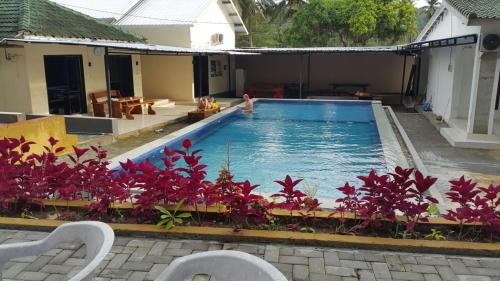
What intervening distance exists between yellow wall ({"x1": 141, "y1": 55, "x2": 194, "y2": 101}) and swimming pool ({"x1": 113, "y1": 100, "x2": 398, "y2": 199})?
3857 mm

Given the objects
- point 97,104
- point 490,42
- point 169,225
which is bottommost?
point 169,225

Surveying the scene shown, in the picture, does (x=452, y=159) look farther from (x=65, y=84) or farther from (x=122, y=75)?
(x=122, y=75)

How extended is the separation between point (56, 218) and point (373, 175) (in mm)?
3365

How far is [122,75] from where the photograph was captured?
53.6ft

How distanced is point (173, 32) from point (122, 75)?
3.70 meters

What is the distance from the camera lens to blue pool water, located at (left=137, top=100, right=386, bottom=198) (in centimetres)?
849

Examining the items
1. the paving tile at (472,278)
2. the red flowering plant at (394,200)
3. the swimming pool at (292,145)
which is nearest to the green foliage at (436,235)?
the red flowering plant at (394,200)

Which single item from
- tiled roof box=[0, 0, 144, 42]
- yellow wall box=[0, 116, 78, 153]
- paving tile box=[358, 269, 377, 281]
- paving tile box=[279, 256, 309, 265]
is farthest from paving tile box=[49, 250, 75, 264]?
tiled roof box=[0, 0, 144, 42]

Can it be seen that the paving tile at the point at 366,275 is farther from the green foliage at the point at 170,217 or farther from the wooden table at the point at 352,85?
the wooden table at the point at 352,85

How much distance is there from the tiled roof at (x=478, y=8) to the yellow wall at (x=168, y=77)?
38.9 ft

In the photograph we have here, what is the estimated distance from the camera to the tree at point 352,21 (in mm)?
30294

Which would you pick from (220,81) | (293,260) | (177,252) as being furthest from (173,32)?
(293,260)

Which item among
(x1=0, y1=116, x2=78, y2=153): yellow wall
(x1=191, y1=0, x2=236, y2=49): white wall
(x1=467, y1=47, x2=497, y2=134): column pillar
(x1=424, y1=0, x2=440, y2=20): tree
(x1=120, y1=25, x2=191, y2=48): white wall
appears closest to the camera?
(x1=0, y1=116, x2=78, y2=153): yellow wall

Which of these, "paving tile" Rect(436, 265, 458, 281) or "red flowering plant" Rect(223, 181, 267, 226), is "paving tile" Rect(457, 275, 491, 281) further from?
"red flowering plant" Rect(223, 181, 267, 226)
